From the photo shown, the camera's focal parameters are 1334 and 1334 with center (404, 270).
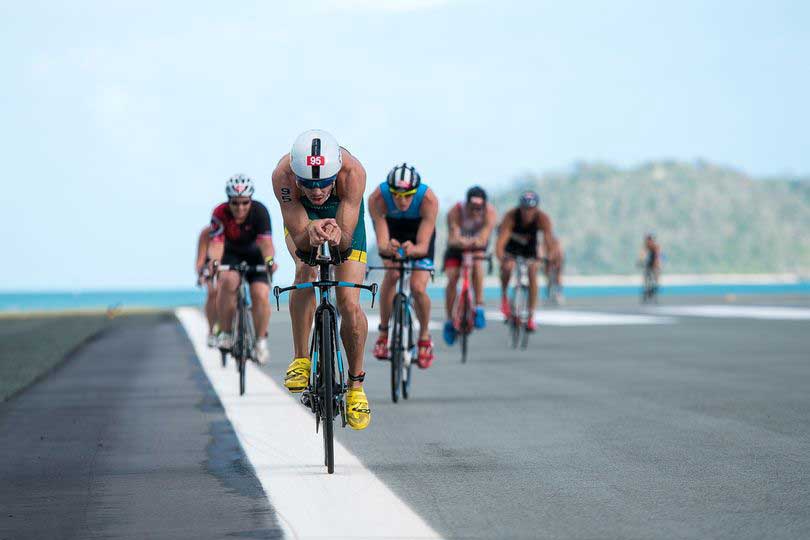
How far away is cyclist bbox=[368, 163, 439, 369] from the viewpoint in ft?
37.4

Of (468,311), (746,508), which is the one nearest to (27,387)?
(468,311)

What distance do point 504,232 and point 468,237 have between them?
1857 mm

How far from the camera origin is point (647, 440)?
821 cm

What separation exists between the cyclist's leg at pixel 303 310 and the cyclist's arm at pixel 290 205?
320 mm

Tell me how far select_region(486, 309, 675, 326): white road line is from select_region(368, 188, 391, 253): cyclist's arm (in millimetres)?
13316

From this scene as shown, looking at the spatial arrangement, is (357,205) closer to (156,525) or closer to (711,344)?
(156,525)

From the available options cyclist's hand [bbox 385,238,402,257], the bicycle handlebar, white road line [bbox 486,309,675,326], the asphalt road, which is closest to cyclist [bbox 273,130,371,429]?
the bicycle handlebar

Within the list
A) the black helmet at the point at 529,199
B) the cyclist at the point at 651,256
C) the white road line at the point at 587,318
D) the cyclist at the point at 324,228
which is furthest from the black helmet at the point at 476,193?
the cyclist at the point at 651,256

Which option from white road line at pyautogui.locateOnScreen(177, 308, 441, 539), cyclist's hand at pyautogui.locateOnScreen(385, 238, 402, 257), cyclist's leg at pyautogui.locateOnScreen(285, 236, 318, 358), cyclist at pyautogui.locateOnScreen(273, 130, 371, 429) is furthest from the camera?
cyclist's hand at pyautogui.locateOnScreen(385, 238, 402, 257)

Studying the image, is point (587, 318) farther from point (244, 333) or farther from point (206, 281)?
point (244, 333)

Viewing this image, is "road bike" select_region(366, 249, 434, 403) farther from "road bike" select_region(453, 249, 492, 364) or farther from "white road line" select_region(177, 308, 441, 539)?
"road bike" select_region(453, 249, 492, 364)

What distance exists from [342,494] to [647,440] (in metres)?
2.61

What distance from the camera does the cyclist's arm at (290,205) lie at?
23.9 ft

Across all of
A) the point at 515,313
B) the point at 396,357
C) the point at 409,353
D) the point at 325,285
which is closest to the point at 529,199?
the point at 515,313
